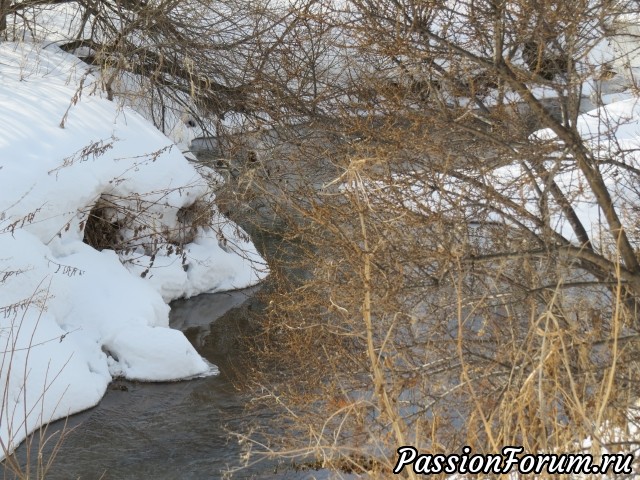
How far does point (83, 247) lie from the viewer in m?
9.09

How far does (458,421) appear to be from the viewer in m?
6.75

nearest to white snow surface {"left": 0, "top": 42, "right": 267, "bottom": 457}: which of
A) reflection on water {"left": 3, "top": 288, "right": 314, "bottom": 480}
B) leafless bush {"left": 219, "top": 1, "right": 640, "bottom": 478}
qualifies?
reflection on water {"left": 3, "top": 288, "right": 314, "bottom": 480}

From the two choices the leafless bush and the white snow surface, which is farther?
the white snow surface

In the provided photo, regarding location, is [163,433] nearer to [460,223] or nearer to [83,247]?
[460,223]

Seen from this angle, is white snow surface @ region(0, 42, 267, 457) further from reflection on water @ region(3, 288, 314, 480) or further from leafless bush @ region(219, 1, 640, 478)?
leafless bush @ region(219, 1, 640, 478)

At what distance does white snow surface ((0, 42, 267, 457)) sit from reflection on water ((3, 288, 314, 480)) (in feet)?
0.67

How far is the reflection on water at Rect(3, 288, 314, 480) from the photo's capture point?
20.0 feet

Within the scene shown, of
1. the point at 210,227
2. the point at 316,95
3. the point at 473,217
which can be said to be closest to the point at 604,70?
the point at 473,217

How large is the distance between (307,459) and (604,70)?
10.9ft

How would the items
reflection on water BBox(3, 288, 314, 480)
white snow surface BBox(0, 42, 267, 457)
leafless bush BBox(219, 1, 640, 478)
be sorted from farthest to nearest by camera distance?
white snow surface BBox(0, 42, 267, 457) < reflection on water BBox(3, 288, 314, 480) < leafless bush BBox(219, 1, 640, 478)

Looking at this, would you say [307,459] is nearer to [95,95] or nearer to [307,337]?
[307,337]

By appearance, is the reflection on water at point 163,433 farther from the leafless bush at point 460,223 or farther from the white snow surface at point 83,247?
the leafless bush at point 460,223

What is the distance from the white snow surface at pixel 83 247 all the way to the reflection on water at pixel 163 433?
205 mm

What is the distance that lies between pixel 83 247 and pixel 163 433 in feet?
9.93
